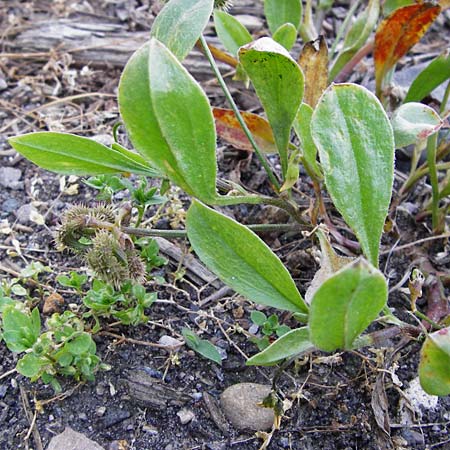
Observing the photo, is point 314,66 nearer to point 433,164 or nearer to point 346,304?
point 433,164

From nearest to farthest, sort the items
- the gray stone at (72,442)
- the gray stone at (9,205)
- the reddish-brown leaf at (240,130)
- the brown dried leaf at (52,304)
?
1. the gray stone at (72,442)
2. the brown dried leaf at (52,304)
3. the reddish-brown leaf at (240,130)
4. the gray stone at (9,205)

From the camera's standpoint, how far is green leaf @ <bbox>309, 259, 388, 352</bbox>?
3.10 ft

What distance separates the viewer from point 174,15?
4.66 feet

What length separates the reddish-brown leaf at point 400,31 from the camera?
5.96 ft

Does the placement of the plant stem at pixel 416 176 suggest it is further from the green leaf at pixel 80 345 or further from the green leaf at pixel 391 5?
the green leaf at pixel 80 345

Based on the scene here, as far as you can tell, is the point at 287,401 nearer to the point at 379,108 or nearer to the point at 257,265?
the point at 257,265

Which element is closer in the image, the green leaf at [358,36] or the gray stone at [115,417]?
the gray stone at [115,417]

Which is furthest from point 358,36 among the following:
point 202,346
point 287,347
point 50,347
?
point 50,347

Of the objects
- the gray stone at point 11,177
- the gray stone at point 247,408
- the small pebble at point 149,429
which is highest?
the gray stone at point 11,177

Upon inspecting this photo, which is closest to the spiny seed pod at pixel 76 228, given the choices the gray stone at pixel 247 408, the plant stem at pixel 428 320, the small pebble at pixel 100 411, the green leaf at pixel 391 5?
the small pebble at pixel 100 411

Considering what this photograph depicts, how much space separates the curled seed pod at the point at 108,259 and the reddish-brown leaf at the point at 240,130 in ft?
1.98

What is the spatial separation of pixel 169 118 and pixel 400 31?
1.00 meters

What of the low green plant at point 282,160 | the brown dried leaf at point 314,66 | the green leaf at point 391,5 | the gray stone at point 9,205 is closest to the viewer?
the low green plant at point 282,160

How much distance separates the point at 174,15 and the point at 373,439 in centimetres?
103
